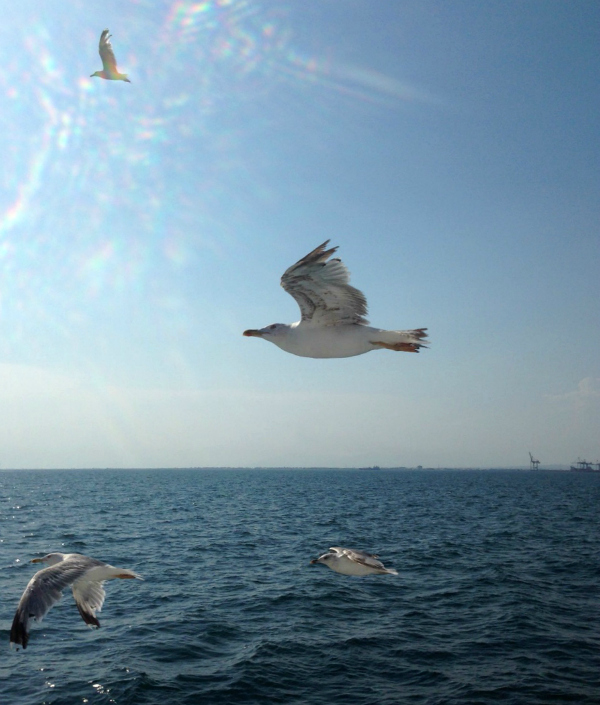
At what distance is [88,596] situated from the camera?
765 centimetres

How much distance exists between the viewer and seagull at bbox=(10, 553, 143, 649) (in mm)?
6030

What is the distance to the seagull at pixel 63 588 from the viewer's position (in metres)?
6.03

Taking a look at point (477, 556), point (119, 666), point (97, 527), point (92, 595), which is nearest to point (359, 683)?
point (119, 666)

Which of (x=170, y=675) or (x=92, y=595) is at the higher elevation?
(x=92, y=595)

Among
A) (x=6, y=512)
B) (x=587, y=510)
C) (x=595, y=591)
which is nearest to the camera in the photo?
(x=595, y=591)

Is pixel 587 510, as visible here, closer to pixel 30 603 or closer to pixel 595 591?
pixel 595 591

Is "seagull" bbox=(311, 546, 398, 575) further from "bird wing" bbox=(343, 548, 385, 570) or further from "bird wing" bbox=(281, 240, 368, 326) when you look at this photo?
"bird wing" bbox=(281, 240, 368, 326)

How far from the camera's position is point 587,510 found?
5141 centimetres

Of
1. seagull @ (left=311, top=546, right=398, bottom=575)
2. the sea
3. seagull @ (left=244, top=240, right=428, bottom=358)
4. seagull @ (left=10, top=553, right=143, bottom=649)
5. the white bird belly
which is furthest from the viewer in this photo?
the sea

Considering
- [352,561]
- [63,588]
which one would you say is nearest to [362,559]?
[352,561]

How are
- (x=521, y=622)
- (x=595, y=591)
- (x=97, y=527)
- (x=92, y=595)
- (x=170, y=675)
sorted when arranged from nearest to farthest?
(x=92, y=595) < (x=170, y=675) < (x=521, y=622) < (x=595, y=591) < (x=97, y=527)

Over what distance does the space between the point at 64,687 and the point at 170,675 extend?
217 cm

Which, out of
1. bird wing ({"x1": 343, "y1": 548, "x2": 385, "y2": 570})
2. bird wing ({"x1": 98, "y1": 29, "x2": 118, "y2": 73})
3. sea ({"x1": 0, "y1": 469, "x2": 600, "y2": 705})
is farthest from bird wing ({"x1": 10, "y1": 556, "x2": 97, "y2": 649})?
bird wing ({"x1": 98, "y1": 29, "x2": 118, "y2": 73})

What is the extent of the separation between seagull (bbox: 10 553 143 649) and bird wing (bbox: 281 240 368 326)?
11.6ft
